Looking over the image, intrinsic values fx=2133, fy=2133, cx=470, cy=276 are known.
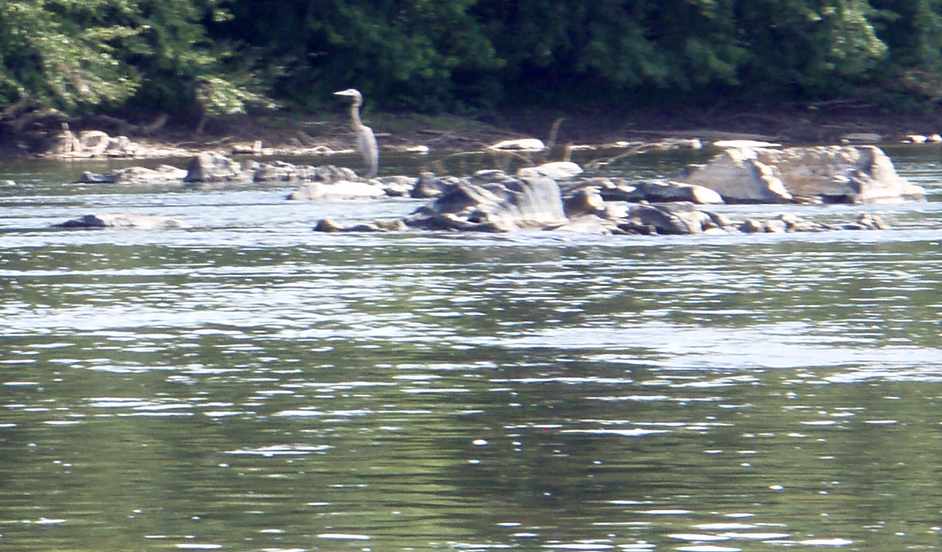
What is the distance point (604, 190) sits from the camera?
31.2 meters

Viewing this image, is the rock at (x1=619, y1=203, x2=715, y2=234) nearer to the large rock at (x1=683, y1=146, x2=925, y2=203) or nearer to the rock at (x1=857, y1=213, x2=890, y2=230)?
the rock at (x1=857, y1=213, x2=890, y2=230)

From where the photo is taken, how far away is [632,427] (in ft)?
38.6

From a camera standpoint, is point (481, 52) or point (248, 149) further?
point (481, 52)

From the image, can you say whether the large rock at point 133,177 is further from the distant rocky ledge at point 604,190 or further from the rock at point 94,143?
the rock at point 94,143

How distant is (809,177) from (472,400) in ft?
63.7

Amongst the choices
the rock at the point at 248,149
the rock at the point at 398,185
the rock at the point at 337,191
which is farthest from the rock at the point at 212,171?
the rock at the point at 248,149

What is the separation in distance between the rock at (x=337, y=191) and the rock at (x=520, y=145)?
15.6m

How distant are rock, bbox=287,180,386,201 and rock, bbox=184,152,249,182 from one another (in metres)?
4.24

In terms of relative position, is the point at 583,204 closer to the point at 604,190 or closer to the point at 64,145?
the point at 604,190

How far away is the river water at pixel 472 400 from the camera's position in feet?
31.1

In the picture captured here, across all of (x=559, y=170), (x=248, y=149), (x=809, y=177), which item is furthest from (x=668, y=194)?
(x=248, y=149)

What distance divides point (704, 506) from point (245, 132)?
4119 cm

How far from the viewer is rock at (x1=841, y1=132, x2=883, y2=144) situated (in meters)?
51.9

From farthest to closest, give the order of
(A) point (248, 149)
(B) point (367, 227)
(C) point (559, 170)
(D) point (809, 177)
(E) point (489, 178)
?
(A) point (248, 149), (C) point (559, 170), (D) point (809, 177), (E) point (489, 178), (B) point (367, 227)
